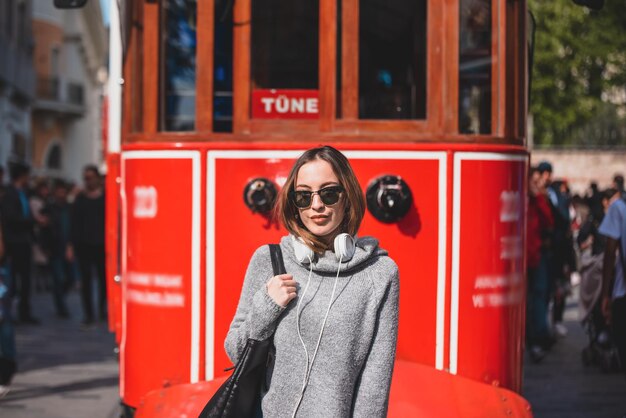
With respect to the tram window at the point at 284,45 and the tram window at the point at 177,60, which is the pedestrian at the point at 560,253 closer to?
the tram window at the point at 284,45

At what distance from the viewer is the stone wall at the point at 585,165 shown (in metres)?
30.2

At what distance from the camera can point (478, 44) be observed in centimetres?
505

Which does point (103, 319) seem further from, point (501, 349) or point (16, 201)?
point (501, 349)

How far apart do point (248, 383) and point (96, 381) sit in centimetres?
590

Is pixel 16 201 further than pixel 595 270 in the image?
Yes

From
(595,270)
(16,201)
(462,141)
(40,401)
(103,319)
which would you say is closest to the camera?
(462,141)

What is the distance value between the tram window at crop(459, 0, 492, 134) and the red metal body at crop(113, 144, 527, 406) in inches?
9.4

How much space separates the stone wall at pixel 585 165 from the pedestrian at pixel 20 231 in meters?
20.5

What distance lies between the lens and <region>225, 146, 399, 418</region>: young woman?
3.07 m

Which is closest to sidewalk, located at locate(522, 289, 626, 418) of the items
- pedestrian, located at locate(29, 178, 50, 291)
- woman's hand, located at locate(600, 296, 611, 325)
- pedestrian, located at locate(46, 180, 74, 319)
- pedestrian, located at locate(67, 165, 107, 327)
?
woman's hand, located at locate(600, 296, 611, 325)

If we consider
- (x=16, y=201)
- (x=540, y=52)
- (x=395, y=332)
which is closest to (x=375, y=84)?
(x=395, y=332)

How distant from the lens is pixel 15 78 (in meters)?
30.0

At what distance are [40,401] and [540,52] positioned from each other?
31204 mm

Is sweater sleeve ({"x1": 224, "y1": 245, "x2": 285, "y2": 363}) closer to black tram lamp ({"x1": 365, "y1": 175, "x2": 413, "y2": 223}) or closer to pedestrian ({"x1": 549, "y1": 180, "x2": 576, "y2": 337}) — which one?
black tram lamp ({"x1": 365, "y1": 175, "x2": 413, "y2": 223})
